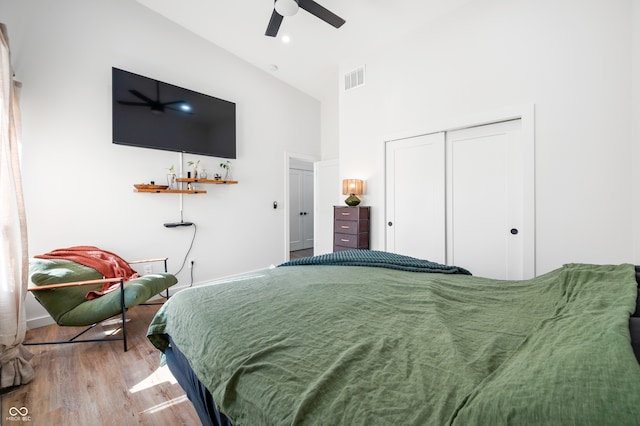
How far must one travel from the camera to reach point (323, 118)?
5.30 meters

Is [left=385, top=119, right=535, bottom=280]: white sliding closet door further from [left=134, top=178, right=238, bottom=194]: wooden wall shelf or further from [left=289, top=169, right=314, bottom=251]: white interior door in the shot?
[left=289, top=169, right=314, bottom=251]: white interior door

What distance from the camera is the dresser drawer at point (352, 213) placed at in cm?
346

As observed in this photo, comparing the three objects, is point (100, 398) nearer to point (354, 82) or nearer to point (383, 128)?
point (383, 128)

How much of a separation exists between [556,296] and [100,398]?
251cm

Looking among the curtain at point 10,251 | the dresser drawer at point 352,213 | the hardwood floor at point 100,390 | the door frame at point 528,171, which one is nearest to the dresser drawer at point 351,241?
the dresser drawer at point 352,213

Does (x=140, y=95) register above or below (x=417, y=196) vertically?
above

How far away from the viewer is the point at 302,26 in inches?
127

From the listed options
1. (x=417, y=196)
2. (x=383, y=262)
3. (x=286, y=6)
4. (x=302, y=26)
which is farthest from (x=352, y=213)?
(x=302, y=26)

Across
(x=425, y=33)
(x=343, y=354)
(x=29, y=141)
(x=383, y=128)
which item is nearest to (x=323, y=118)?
(x=383, y=128)

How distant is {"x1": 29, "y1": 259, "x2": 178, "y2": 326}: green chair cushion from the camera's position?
6.50ft

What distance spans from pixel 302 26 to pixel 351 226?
260cm

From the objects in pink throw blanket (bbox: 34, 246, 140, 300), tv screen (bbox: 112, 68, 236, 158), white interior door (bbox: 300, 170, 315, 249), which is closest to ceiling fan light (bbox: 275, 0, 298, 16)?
tv screen (bbox: 112, 68, 236, 158)

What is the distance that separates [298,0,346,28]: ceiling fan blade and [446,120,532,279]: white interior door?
173 centimetres

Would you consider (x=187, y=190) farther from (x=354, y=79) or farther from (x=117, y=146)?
(x=354, y=79)
